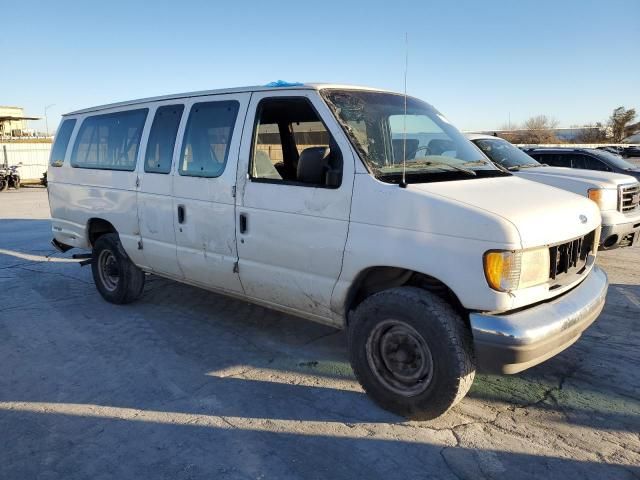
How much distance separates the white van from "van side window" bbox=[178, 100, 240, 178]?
0.05 ft

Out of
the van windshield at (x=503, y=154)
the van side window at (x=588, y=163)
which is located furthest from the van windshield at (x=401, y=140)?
the van side window at (x=588, y=163)

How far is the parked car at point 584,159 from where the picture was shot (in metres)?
9.80

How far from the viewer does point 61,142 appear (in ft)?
20.4

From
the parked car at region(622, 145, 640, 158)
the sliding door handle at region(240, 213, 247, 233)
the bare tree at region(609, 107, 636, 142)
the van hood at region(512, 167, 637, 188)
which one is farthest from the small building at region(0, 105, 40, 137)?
the bare tree at region(609, 107, 636, 142)

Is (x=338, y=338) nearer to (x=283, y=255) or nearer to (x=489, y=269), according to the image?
(x=283, y=255)

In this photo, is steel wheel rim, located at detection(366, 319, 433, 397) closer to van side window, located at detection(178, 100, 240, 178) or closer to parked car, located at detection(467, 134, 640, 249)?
van side window, located at detection(178, 100, 240, 178)

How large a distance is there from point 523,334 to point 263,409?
5.78 feet

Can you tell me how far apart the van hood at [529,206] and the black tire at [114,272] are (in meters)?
3.65

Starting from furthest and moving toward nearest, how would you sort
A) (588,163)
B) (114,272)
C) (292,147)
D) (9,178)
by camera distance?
(9,178), (588,163), (114,272), (292,147)

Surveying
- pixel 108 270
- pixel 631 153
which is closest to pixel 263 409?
pixel 108 270

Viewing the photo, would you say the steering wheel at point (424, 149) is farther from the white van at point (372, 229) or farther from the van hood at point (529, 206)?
the van hood at point (529, 206)

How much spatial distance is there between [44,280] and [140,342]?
3056 millimetres

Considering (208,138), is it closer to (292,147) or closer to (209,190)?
(209,190)

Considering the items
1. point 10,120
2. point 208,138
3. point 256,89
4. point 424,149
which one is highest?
point 10,120
